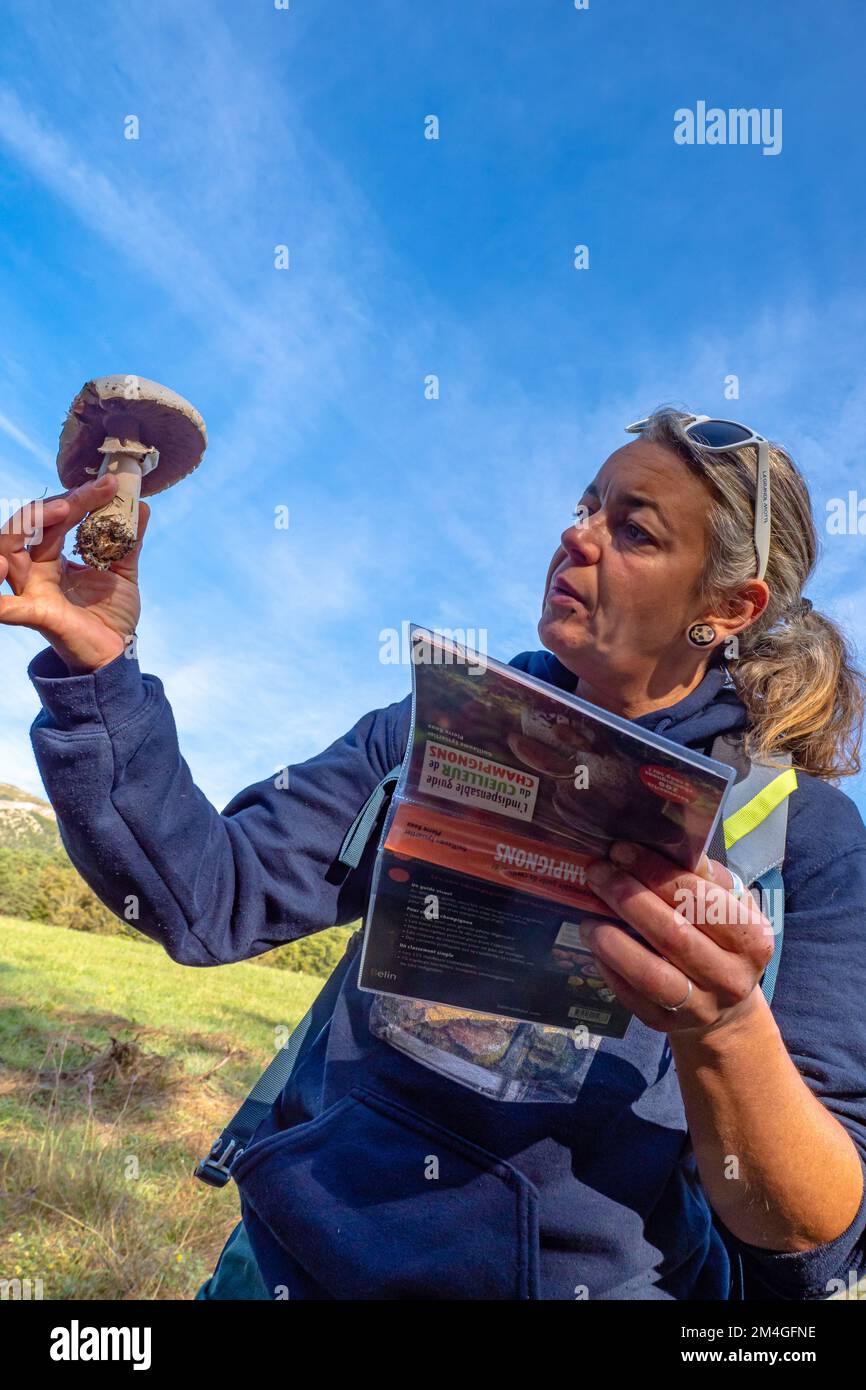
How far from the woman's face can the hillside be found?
59.5 feet

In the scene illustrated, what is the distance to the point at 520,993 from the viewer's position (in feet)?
5.14

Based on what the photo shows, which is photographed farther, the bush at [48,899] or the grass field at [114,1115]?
the bush at [48,899]

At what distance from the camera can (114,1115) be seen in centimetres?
614

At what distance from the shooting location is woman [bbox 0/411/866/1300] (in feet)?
4.94

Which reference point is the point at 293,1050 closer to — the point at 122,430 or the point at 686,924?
the point at 686,924

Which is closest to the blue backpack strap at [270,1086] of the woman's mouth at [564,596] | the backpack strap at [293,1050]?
the backpack strap at [293,1050]

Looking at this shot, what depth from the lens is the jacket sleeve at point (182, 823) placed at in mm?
1648

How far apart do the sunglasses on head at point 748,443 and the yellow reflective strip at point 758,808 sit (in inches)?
28.4

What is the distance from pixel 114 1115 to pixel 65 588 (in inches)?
225

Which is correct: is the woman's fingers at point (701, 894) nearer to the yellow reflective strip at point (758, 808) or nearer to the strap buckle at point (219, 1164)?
the yellow reflective strip at point (758, 808)

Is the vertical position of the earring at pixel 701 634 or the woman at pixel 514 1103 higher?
the earring at pixel 701 634

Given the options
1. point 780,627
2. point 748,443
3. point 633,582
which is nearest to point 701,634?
point 633,582

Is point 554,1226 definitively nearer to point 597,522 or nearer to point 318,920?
point 318,920
